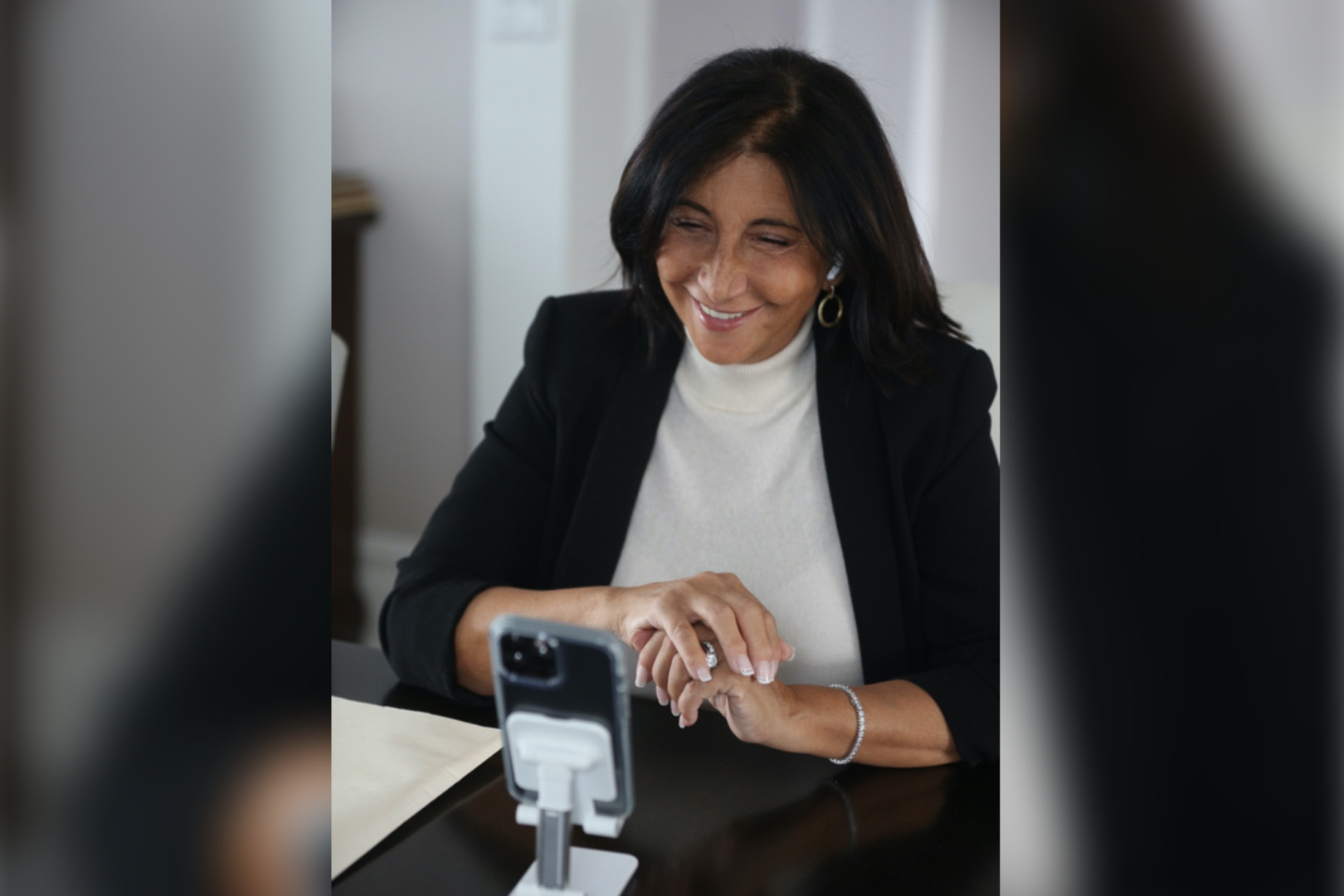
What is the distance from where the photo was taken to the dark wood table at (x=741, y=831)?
60 cm

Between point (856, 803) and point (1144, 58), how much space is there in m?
0.56

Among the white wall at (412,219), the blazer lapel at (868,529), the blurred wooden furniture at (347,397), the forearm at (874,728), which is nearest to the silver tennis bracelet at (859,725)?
the forearm at (874,728)

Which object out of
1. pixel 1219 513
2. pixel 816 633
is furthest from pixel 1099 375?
pixel 816 633

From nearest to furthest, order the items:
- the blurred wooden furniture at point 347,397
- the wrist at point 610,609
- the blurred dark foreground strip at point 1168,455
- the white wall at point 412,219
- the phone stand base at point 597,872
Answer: the blurred dark foreground strip at point 1168,455 → the phone stand base at point 597,872 → the wrist at point 610,609 → the white wall at point 412,219 → the blurred wooden furniture at point 347,397

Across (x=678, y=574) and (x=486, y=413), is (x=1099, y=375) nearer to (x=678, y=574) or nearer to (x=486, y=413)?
(x=678, y=574)

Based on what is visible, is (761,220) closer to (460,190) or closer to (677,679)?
(677,679)

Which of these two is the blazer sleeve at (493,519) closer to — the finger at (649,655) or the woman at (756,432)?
the woman at (756,432)

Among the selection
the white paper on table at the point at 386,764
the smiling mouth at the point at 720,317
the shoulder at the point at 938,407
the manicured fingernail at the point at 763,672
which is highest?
the smiling mouth at the point at 720,317

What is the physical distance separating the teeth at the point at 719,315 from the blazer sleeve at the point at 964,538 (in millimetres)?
233

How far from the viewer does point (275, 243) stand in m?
0.27

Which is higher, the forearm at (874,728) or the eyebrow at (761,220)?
the eyebrow at (761,220)

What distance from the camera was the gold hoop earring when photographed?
45.1 inches

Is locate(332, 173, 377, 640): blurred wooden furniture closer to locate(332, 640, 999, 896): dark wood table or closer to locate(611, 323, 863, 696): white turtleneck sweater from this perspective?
locate(611, 323, 863, 696): white turtleneck sweater

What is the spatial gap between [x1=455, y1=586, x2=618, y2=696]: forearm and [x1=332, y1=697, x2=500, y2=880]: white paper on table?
0.27 ft
